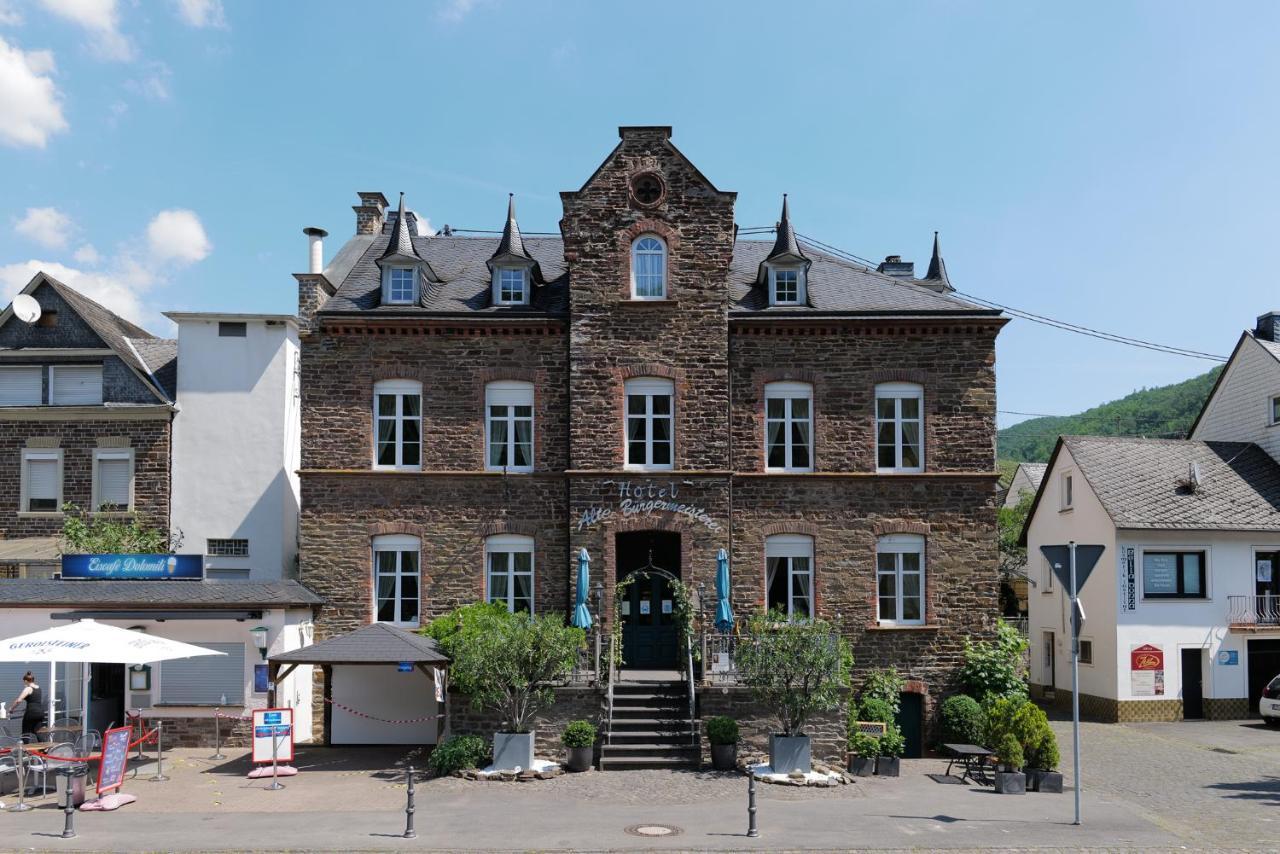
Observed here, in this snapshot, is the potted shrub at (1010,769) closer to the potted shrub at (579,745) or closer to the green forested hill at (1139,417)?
the potted shrub at (579,745)

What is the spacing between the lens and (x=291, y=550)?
94.9 ft

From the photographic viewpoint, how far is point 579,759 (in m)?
20.8

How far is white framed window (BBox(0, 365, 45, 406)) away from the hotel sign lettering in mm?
14513

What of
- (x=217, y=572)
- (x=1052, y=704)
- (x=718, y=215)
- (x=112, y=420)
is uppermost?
(x=718, y=215)

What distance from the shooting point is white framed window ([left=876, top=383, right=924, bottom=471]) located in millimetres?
25797

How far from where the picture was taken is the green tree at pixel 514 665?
2053 centimetres

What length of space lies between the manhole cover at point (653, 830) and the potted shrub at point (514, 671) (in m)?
4.65

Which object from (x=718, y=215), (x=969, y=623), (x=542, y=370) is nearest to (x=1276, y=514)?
(x=969, y=623)

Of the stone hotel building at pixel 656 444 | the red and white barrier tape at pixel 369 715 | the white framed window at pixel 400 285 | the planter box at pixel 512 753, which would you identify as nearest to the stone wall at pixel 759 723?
the planter box at pixel 512 753

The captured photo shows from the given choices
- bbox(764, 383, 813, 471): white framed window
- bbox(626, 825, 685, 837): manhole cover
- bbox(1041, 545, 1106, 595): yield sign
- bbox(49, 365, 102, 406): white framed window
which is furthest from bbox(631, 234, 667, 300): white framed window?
bbox(49, 365, 102, 406): white framed window

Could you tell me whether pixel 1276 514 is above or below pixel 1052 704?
above

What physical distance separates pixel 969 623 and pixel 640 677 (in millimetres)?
7451

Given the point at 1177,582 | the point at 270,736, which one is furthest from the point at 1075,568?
the point at 1177,582

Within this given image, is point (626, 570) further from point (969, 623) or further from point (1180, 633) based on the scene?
point (1180, 633)
